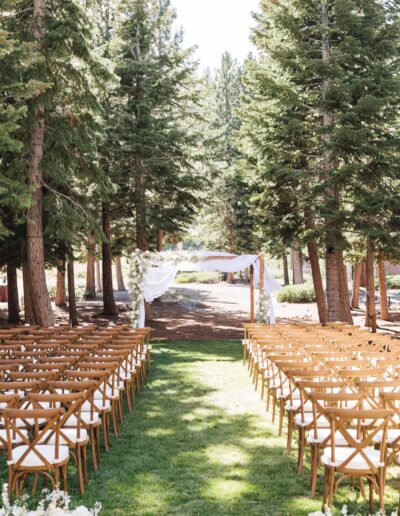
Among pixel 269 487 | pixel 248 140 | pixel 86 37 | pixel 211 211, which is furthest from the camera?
pixel 211 211

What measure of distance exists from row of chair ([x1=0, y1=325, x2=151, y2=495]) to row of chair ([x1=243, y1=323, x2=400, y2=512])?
2442 mm

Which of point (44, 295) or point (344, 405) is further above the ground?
point (44, 295)

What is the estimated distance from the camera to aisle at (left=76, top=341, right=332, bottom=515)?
542 centimetres

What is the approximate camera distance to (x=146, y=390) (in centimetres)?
1109

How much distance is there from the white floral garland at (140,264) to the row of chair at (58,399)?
4.50 m

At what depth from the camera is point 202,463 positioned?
6.59 metres

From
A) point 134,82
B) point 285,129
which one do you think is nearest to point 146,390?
point 285,129

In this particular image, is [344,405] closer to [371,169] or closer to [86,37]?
[371,169]

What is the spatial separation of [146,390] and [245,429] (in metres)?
3.48

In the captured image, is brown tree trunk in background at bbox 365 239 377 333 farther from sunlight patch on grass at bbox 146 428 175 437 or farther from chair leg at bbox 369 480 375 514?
chair leg at bbox 369 480 375 514

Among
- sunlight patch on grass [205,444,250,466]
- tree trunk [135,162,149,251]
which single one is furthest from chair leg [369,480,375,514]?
tree trunk [135,162,149,251]

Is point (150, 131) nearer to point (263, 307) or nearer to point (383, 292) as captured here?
point (263, 307)

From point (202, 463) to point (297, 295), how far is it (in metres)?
25.0

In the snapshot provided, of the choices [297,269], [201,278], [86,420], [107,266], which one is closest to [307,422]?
[86,420]
